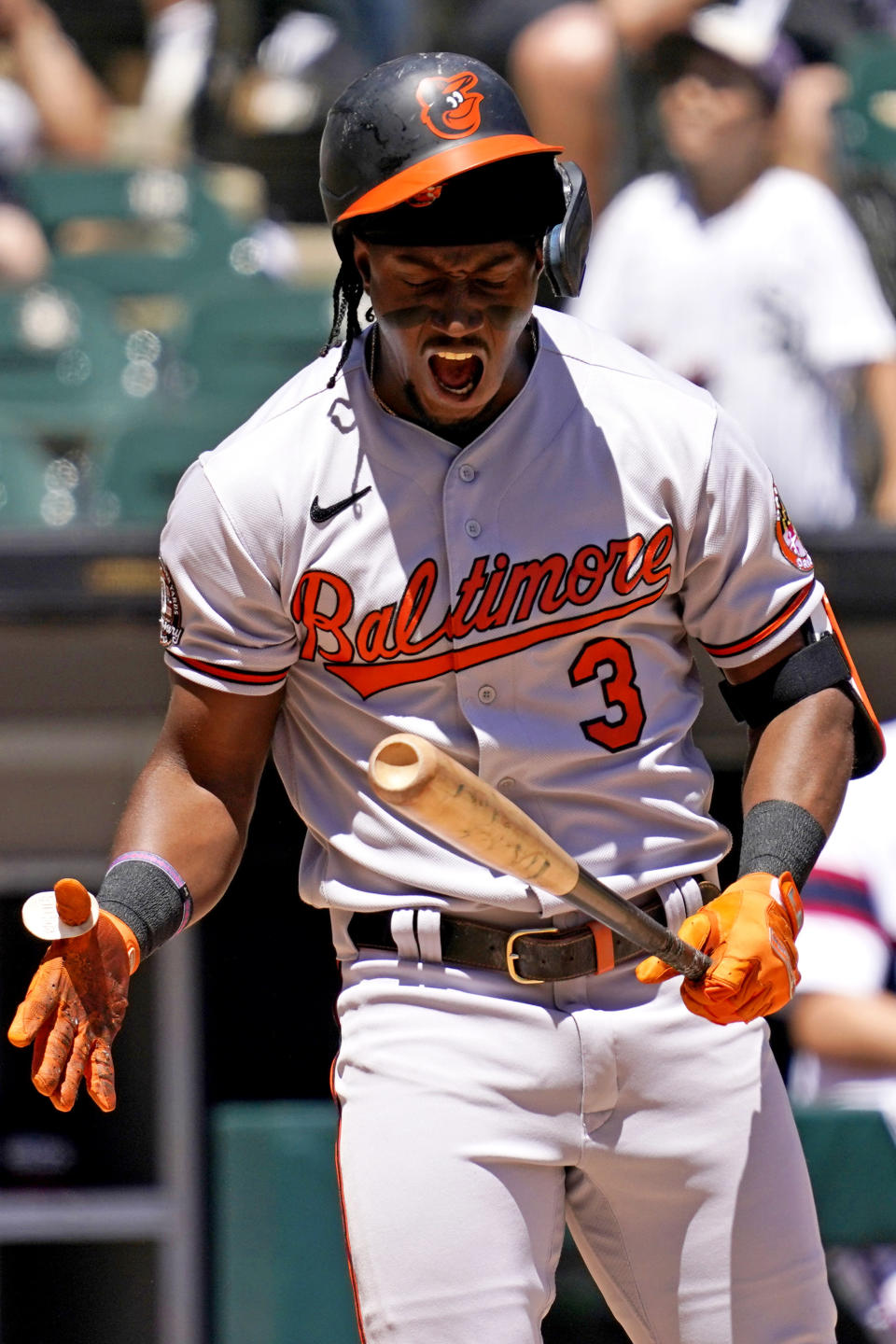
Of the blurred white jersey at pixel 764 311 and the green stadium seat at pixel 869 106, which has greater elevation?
the green stadium seat at pixel 869 106

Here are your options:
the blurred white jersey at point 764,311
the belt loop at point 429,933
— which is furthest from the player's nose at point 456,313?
the blurred white jersey at point 764,311

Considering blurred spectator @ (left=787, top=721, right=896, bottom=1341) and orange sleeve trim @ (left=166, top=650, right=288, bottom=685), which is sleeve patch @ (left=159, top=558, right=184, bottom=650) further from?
blurred spectator @ (left=787, top=721, right=896, bottom=1341)

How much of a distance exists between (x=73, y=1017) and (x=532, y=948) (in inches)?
19.0

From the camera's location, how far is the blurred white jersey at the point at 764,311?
12.9 feet

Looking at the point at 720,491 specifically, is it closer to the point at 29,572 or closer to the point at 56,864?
the point at 29,572

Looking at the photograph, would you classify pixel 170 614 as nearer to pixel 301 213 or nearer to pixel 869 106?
pixel 869 106

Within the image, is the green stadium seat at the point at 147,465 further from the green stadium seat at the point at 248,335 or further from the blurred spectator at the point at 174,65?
the blurred spectator at the point at 174,65

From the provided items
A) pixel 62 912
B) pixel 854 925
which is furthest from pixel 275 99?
pixel 62 912

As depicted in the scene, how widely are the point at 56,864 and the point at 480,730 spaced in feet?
7.20

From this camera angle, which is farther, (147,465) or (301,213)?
(301,213)

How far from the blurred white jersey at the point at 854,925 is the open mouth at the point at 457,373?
64.5 inches

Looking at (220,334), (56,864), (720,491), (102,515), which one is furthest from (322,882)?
(220,334)

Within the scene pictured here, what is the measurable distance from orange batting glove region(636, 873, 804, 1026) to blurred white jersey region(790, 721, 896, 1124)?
1468 mm

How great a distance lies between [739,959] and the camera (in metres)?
1.89
